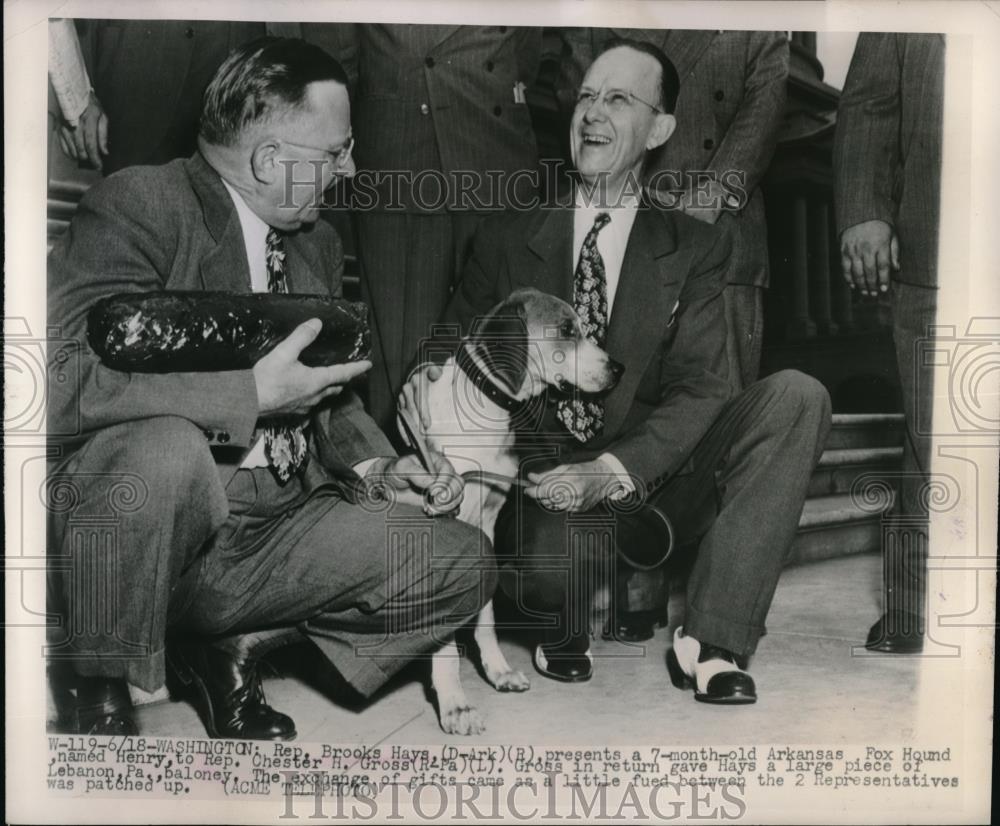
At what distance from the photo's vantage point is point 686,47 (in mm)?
3811

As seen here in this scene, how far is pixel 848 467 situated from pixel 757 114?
1.24 meters

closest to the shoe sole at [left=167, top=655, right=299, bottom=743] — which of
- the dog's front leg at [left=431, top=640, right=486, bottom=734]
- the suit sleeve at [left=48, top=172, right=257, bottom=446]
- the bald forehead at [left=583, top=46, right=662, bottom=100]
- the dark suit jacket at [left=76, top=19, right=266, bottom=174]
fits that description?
the dog's front leg at [left=431, top=640, right=486, bottom=734]

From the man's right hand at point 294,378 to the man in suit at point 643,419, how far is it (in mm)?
271

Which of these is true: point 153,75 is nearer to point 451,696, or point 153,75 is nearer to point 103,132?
point 103,132

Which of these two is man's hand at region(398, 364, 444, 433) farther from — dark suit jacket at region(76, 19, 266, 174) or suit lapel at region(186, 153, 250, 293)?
dark suit jacket at region(76, 19, 266, 174)

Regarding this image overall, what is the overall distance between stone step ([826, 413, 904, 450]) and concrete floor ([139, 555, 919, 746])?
39 cm

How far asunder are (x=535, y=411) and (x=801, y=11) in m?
1.65

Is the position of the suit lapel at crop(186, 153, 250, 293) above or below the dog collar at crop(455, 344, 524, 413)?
above

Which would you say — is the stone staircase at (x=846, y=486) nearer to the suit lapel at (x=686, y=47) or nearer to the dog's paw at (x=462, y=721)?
the dog's paw at (x=462, y=721)

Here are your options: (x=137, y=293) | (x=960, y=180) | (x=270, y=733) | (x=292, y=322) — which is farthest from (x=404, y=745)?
(x=960, y=180)

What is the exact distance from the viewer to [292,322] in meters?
3.63

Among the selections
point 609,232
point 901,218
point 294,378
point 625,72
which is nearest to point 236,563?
point 294,378

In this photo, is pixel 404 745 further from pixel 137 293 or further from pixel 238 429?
pixel 137 293

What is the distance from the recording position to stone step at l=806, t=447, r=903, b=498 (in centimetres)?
382
